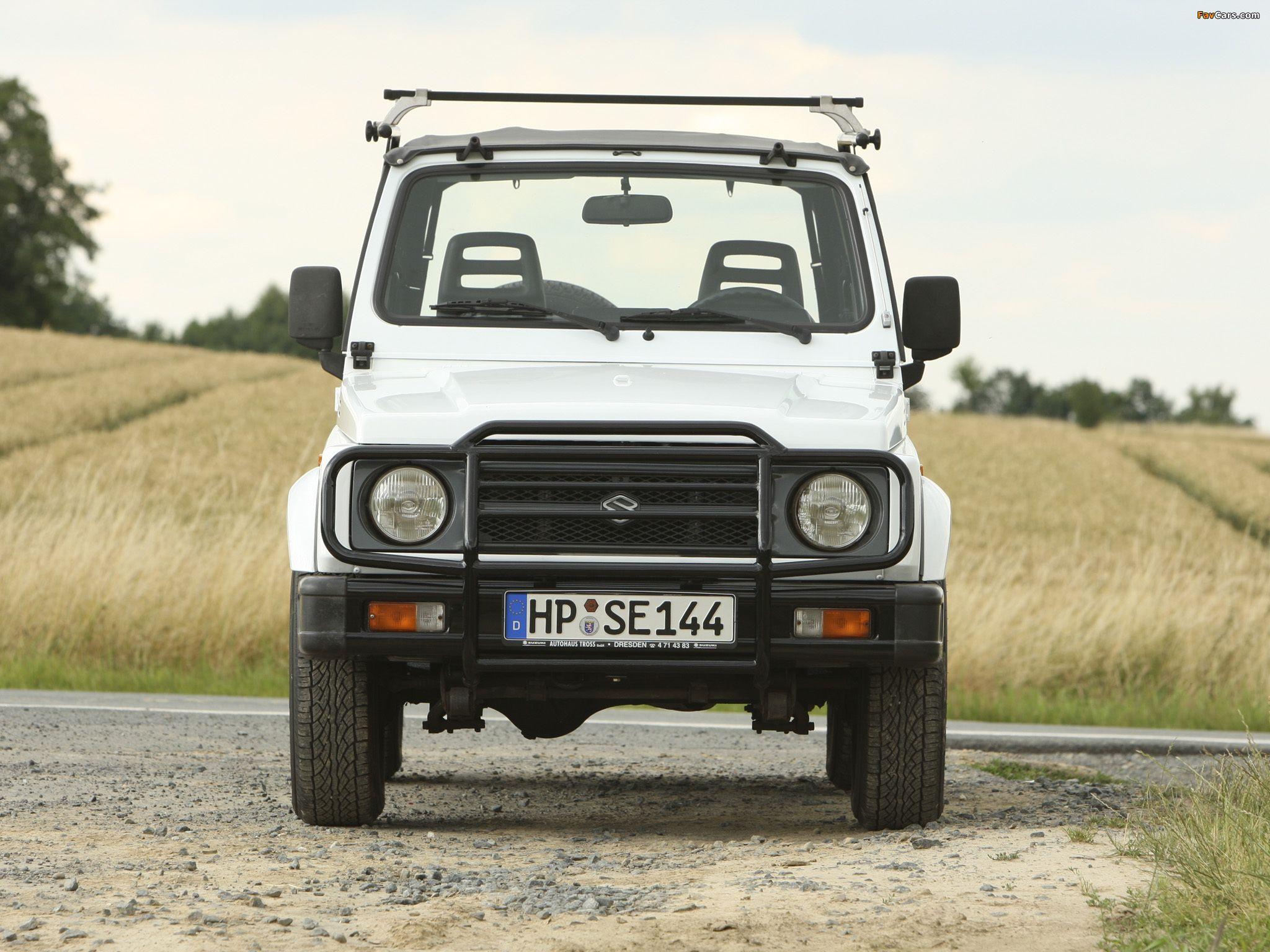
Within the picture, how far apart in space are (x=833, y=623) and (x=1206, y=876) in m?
1.25

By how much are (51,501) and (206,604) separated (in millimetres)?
3171

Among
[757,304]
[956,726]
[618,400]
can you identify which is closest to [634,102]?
[757,304]

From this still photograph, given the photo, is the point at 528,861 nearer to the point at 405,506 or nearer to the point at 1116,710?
the point at 405,506

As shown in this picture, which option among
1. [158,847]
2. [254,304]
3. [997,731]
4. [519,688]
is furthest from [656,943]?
[254,304]

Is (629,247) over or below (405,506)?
over

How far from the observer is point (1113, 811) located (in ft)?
18.1

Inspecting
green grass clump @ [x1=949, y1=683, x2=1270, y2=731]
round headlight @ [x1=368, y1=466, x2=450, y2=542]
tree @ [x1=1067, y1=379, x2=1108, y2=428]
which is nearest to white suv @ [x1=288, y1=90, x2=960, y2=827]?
round headlight @ [x1=368, y1=466, x2=450, y2=542]

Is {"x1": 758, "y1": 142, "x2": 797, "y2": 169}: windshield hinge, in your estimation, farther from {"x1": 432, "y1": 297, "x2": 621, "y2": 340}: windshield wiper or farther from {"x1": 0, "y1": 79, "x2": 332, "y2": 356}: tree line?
{"x1": 0, "y1": 79, "x2": 332, "y2": 356}: tree line

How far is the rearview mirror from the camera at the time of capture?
5996 millimetres

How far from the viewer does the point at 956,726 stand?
9.80 meters

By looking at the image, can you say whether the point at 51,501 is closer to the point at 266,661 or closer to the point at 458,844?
the point at 266,661

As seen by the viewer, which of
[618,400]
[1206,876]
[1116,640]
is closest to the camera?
[1206,876]

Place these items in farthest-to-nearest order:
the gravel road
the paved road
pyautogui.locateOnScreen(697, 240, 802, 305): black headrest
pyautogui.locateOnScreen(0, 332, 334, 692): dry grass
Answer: pyautogui.locateOnScreen(0, 332, 334, 692): dry grass, the paved road, pyautogui.locateOnScreen(697, 240, 802, 305): black headrest, the gravel road

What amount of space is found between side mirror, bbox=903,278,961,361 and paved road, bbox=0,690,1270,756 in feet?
12.3
